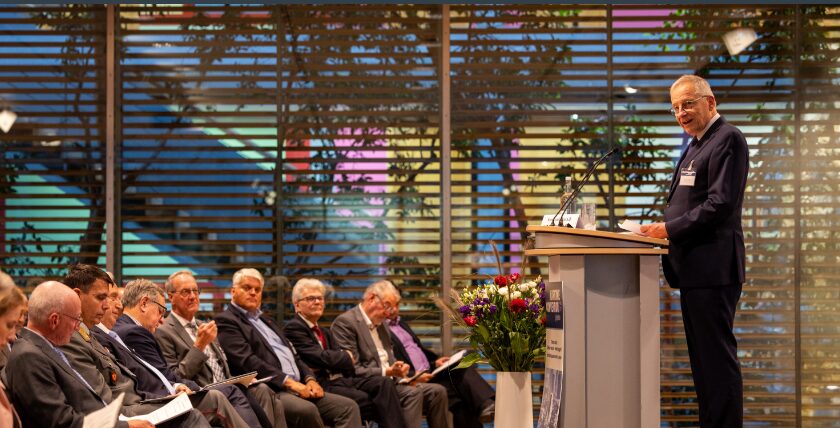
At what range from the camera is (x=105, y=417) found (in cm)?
369

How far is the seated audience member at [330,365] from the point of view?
260 inches

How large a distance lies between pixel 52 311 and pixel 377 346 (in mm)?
3522

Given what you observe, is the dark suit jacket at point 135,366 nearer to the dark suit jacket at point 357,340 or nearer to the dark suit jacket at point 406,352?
the dark suit jacket at point 357,340

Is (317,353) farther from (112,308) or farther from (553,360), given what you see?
(553,360)

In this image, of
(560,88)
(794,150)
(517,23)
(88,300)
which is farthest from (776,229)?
(88,300)

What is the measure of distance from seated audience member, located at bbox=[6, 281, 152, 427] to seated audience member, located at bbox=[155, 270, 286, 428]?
1.45 m

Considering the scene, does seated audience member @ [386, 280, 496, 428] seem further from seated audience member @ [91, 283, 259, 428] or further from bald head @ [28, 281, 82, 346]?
bald head @ [28, 281, 82, 346]

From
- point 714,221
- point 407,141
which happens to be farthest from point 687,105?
point 407,141

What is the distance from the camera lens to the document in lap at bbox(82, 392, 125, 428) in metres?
3.62

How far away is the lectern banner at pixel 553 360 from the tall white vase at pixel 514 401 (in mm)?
733

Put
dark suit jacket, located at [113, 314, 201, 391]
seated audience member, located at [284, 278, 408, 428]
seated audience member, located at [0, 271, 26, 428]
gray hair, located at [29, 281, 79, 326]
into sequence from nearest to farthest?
seated audience member, located at [0, 271, 26, 428] → gray hair, located at [29, 281, 79, 326] → dark suit jacket, located at [113, 314, 201, 391] → seated audience member, located at [284, 278, 408, 428]

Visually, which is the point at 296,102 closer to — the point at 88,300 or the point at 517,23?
the point at 517,23

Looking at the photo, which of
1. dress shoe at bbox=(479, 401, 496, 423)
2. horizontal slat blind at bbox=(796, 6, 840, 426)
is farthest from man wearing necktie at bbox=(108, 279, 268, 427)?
horizontal slat blind at bbox=(796, 6, 840, 426)

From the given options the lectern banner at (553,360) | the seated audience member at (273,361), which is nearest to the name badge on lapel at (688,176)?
the lectern banner at (553,360)
